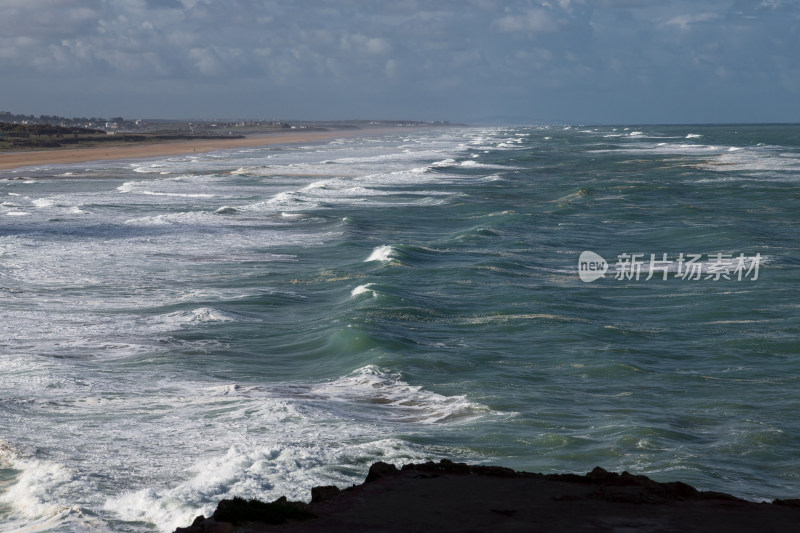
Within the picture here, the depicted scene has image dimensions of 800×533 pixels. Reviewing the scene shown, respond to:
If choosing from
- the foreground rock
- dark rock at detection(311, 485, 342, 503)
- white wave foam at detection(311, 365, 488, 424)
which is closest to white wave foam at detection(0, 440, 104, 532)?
the foreground rock

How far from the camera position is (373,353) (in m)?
16.8

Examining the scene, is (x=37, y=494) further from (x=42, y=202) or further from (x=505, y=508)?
(x=42, y=202)

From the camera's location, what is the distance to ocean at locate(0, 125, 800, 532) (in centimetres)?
1134

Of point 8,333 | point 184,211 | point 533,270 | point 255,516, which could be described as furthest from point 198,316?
point 184,211

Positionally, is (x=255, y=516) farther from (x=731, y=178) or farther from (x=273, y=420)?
(x=731, y=178)

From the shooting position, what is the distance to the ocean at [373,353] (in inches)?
446

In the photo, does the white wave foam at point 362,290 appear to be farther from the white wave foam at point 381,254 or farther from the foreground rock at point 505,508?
the foreground rock at point 505,508

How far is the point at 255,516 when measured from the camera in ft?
26.0

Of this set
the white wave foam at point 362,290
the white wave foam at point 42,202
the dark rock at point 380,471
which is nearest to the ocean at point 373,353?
the white wave foam at point 362,290

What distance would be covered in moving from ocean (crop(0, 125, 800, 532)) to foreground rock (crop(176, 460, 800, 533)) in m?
1.84

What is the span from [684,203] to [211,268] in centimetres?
2485

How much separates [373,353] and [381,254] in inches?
432

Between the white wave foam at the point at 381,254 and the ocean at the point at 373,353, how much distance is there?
0.18 meters

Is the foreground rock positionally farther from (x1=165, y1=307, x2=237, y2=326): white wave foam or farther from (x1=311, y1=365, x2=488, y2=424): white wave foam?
(x1=165, y1=307, x2=237, y2=326): white wave foam
